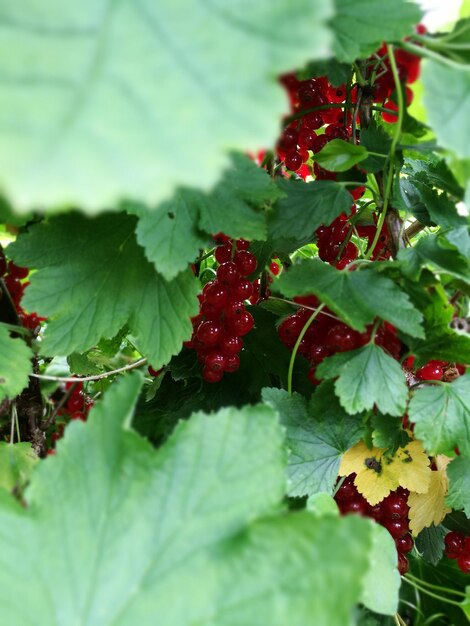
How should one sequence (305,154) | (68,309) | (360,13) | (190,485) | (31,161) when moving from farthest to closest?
(305,154) → (68,309) → (360,13) → (190,485) → (31,161)

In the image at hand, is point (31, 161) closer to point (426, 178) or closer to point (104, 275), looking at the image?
point (104, 275)

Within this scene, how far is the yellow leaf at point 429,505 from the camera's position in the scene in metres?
0.73

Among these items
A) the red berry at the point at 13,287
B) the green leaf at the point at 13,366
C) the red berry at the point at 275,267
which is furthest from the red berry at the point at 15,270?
the red berry at the point at 275,267

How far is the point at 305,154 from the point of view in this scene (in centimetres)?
86

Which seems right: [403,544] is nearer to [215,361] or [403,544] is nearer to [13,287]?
[215,361]

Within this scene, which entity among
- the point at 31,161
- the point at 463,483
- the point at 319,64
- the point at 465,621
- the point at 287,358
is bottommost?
the point at 465,621

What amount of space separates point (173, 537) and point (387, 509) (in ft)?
1.36

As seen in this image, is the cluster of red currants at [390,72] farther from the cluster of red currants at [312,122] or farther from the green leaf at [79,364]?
the green leaf at [79,364]

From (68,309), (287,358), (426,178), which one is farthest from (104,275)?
(426,178)

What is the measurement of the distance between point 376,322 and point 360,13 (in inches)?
11.9

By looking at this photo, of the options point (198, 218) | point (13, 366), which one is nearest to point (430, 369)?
point (198, 218)

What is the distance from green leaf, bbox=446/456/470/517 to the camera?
662 mm

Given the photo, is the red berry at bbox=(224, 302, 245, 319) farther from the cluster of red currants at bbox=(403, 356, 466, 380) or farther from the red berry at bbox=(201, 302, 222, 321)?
the cluster of red currants at bbox=(403, 356, 466, 380)

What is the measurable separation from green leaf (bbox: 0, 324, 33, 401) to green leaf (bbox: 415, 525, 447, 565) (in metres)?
0.58
